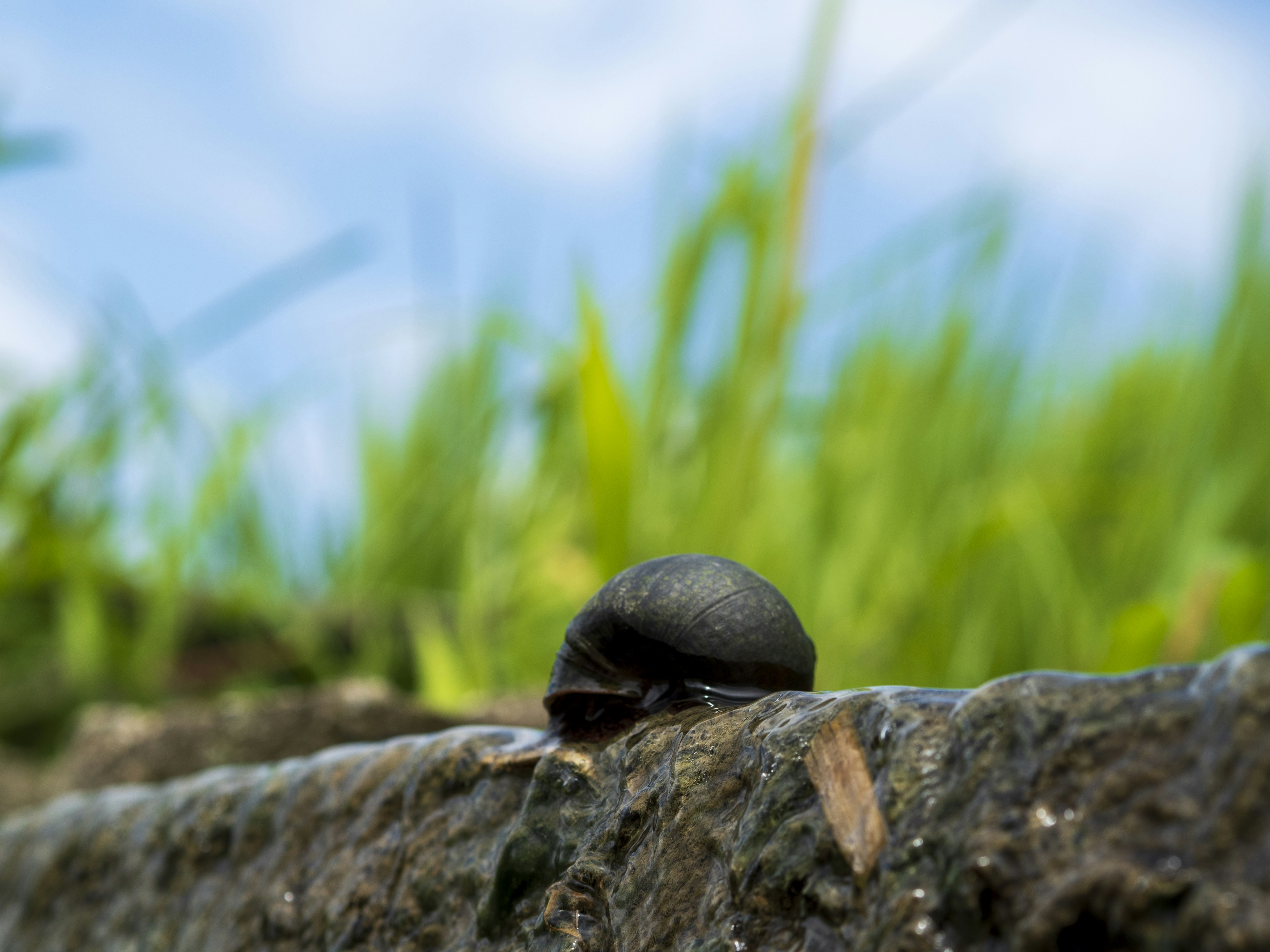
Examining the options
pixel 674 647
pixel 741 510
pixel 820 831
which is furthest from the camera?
pixel 741 510

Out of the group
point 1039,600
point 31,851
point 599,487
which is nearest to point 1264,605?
point 1039,600

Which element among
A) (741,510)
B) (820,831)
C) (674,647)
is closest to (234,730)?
(741,510)

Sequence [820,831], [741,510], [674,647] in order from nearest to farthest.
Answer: [820,831] → [674,647] → [741,510]

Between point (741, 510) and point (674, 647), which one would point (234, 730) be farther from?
point (674, 647)

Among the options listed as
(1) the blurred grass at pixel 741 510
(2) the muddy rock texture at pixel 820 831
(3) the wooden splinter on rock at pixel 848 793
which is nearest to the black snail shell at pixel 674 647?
(2) the muddy rock texture at pixel 820 831

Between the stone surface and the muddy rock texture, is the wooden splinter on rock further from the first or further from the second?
the stone surface
